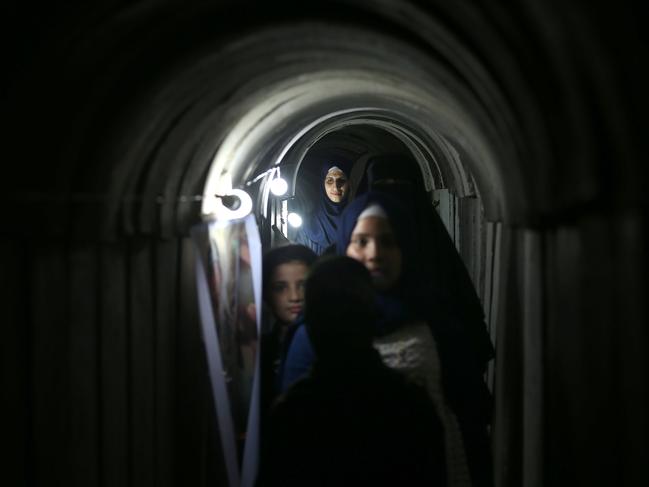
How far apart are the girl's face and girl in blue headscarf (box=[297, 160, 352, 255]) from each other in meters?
6.67

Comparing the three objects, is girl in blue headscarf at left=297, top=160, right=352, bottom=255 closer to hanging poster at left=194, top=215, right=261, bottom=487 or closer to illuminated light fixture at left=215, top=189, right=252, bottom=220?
illuminated light fixture at left=215, top=189, right=252, bottom=220

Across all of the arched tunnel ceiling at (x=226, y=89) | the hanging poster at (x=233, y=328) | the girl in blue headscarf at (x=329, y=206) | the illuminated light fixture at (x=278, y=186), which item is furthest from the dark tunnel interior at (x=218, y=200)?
the girl in blue headscarf at (x=329, y=206)

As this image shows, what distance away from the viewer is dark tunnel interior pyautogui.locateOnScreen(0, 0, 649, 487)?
2.11m

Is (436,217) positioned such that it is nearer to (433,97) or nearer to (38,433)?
(433,97)

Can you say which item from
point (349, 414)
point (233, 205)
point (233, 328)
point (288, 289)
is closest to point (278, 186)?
point (233, 205)

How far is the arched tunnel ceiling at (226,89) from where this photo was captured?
6.91 ft

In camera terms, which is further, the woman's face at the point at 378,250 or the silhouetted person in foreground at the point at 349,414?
the woman's face at the point at 378,250

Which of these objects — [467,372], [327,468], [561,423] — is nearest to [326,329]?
[327,468]

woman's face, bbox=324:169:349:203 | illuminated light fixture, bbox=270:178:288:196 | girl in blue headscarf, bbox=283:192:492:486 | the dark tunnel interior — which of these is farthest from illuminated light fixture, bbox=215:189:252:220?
woman's face, bbox=324:169:349:203

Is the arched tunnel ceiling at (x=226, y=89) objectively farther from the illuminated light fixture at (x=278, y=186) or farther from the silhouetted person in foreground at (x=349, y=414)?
the illuminated light fixture at (x=278, y=186)

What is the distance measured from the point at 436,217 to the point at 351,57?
4.88 feet

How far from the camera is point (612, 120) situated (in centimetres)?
203

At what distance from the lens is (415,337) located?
4.27 meters

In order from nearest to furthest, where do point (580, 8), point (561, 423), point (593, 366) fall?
1. point (580, 8)
2. point (593, 366)
3. point (561, 423)
